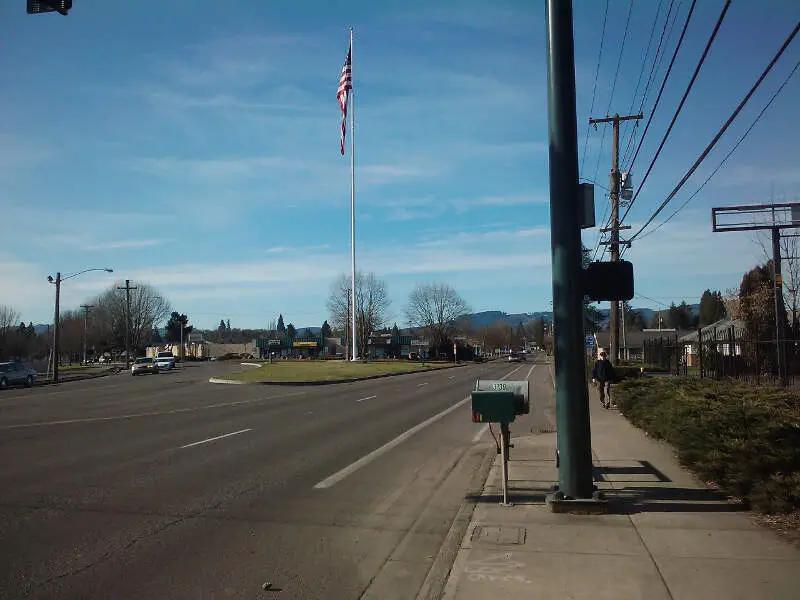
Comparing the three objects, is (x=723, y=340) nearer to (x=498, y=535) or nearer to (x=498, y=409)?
(x=498, y=409)

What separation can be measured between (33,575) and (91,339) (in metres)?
141

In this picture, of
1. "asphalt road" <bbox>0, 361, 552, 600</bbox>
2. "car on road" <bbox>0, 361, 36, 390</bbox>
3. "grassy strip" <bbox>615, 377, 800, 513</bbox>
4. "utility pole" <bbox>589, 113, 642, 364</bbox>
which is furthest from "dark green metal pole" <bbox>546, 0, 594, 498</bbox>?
"car on road" <bbox>0, 361, 36, 390</bbox>

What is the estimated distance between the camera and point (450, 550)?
20.0 ft

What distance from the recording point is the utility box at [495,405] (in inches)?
296

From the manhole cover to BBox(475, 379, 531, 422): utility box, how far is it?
1.54 meters

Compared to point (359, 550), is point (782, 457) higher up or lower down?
higher up

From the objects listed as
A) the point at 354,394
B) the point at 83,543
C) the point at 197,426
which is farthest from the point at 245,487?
the point at 354,394

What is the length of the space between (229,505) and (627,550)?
453cm

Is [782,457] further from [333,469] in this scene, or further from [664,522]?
[333,469]

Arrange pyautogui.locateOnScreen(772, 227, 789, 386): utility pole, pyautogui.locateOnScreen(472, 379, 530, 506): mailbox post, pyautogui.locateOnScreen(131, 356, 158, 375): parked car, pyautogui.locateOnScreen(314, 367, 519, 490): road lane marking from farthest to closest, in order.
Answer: pyautogui.locateOnScreen(131, 356, 158, 375): parked car → pyautogui.locateOnScreen(772, 227, 789, 386): utility pole → pyautogui.locateOnScreen(314, 367, 519, 490): road lane marking → pyautogui.locateOnScreen(472, 379, 530, 506): mailbox post

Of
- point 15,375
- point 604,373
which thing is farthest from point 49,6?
point 15,375

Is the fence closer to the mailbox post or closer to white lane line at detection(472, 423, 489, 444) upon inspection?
white lane line at detection(472, 423, 489, 444)

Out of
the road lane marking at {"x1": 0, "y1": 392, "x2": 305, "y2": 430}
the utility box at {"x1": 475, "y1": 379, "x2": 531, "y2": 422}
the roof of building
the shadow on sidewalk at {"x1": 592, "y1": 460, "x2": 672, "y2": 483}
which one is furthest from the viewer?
the roof of building

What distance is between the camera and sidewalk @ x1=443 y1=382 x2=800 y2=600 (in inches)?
193
